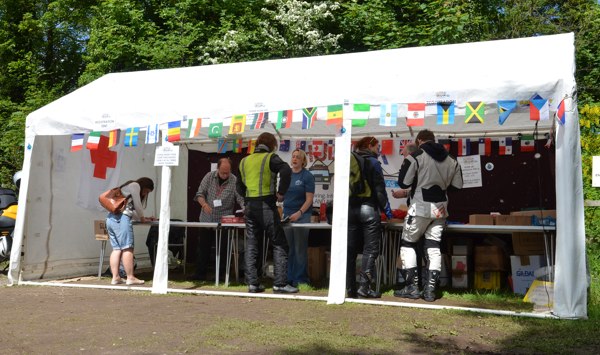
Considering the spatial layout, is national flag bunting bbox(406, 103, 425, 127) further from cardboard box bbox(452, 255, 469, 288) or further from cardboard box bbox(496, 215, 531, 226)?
cardboard box bbox(452, 255, 469, 288)

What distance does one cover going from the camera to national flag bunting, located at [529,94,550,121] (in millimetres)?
6574

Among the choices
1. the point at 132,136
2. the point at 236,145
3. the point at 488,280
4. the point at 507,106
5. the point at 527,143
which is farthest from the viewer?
the point at 236,145

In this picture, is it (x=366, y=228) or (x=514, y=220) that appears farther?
(x=514, y=220)

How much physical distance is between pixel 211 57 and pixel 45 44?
7.90 metres

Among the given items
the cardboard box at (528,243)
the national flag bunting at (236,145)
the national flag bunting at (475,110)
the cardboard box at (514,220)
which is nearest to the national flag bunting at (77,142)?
the national flag bunting at (236,145)

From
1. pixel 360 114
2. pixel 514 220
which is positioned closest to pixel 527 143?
pixel 514 220

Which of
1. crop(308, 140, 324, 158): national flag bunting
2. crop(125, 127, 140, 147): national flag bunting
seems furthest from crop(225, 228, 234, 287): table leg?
crop(308, 140, 324, 158): national flag bunting

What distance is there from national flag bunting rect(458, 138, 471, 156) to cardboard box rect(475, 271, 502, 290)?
6.94 feet

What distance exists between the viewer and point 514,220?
833 centimetres

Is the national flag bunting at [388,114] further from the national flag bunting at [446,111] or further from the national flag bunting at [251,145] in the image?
the national flag bunting at [251,145]

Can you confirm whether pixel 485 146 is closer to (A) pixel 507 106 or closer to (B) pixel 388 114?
(B) pixel 388 114

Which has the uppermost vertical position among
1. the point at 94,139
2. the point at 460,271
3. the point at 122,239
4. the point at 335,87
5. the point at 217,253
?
the point at 335,87

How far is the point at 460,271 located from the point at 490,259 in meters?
0.39

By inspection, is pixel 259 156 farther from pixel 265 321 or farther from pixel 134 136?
pixel 265 321
